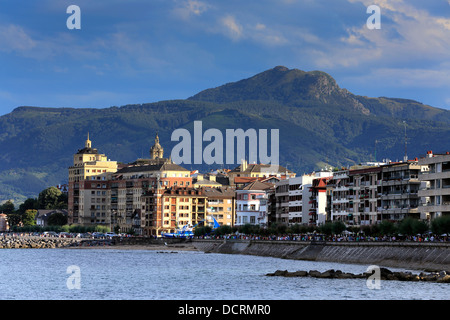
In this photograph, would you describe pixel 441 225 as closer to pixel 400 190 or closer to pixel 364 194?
pixel 400 190

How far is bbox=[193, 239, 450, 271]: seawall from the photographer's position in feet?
331

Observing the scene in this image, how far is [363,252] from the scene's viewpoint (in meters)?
119

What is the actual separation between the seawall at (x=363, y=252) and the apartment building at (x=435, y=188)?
38.3 feet

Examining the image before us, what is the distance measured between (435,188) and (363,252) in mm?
14388

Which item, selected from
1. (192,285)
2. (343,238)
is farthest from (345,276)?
(343,238)

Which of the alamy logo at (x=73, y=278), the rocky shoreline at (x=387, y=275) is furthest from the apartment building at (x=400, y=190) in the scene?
the alamy logo at (x=73, y=278)

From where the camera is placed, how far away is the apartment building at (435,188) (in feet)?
403

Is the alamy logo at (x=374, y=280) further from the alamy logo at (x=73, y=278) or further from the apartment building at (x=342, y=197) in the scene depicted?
the apartment building at (x=342, y=197)

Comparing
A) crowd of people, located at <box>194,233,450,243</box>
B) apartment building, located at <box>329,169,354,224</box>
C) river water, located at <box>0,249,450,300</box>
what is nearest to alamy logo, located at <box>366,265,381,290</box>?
river water, located at <box>0,249,450,300</box>

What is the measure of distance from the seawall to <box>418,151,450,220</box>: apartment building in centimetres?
1166

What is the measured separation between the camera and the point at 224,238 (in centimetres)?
18450

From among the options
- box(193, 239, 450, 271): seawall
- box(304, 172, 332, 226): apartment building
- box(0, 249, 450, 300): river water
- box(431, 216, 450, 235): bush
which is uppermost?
box(304, 172, 332, 226): apartment building

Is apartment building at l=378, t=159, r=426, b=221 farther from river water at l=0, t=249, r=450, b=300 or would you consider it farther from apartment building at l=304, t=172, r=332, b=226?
apartment building at l=304, t=172, r=332, b=226

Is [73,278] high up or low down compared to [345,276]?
down
